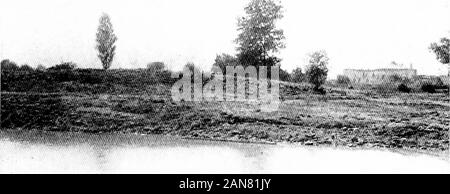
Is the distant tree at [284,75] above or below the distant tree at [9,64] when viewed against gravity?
below

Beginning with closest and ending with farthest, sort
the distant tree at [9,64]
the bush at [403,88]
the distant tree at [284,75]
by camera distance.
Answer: the bush at [403,88] < the distant tree at [9,64] < the distant tree at [284,75]

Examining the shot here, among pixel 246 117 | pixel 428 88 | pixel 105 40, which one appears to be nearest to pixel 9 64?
pixel 105 40

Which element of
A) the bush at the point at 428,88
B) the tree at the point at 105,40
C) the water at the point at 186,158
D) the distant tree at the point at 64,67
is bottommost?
the water at the point at 186,158

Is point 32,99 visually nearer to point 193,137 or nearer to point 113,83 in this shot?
point 113,83

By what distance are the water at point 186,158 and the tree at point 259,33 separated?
68.5 feet

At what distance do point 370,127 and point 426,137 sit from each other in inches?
86.9

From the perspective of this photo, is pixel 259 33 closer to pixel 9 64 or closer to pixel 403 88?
pixel 403 88

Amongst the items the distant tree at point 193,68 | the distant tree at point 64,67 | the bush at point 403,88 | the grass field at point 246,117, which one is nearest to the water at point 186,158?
the grass field at point 246,117

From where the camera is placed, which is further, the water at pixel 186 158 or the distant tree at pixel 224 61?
the distant tree at pixel 224 61

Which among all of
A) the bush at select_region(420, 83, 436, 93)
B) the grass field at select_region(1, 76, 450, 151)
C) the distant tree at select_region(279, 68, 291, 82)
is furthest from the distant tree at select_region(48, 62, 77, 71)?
the bush at select_region(420, 83, 436, 93)

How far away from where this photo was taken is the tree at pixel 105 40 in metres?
36.1

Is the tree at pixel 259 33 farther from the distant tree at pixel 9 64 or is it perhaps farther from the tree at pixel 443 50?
the distant tree at pixel 9 64

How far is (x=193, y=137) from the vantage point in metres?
17.0

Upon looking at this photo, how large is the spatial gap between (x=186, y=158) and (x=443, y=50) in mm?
25931
